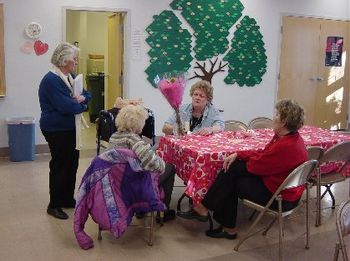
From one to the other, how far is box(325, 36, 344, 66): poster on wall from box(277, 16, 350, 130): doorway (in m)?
0.05

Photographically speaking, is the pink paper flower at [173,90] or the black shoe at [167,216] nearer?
the pink paper flower at [173,90]

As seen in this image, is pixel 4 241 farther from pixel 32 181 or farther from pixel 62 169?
pixel 32 181

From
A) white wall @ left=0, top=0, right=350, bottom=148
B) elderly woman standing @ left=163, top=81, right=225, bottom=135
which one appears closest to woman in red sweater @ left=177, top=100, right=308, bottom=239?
elderly woman standing @ left=163, top=81, right=225, bottom=135

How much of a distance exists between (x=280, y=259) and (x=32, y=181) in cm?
274

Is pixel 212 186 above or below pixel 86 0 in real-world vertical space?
below

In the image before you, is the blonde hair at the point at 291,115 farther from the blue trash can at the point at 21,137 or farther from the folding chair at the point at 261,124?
the blue trash can at the point at 21,137

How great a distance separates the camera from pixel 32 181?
4.49 meters

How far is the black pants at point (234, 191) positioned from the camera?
289 centimetres

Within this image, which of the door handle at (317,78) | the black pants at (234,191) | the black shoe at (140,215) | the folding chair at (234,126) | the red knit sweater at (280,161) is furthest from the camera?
the door handle at (317,78)

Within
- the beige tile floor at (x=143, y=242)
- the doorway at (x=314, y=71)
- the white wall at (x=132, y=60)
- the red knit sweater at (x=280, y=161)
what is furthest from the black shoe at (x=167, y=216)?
the doorway at (x=314, y=71)

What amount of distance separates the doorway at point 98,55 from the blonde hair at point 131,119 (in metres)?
3.11

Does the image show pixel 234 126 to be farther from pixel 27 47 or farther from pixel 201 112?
pixel 27 47

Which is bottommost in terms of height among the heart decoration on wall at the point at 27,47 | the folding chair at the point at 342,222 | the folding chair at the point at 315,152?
the folding chair at the point at 342,222

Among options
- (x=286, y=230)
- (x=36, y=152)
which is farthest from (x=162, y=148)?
(x=36, y=152)
